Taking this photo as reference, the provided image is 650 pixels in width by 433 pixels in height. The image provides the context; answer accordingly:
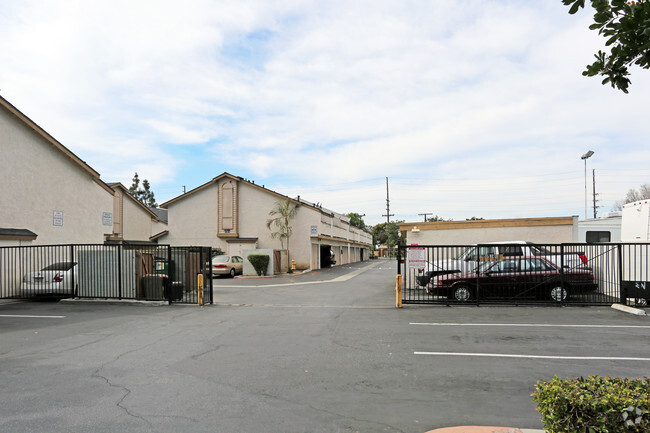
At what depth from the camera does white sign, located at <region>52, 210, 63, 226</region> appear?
62.6 feet

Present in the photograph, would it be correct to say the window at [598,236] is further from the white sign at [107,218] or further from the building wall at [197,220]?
the building wall at [197,220]

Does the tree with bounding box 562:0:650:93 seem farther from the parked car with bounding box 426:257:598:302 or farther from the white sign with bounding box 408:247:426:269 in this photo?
the parked car with bounding box 426:257:598:302

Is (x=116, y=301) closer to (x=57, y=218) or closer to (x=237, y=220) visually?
(x=57, y=218)

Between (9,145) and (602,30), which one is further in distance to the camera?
(9,145)

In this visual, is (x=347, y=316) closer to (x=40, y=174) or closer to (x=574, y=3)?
(x=574, y=3)

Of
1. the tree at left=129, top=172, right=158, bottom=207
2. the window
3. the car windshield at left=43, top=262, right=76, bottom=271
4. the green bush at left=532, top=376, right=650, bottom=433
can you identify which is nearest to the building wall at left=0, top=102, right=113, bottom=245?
the car windshield at left=43, top=262, right=76, bottom=271

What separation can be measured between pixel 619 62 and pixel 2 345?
34.8ft

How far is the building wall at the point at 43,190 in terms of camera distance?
55.8ft

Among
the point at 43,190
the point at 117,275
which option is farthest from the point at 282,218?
the point at 117,275

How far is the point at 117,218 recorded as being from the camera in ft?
113

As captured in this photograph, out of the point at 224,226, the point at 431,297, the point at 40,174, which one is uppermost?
the point at 40,174

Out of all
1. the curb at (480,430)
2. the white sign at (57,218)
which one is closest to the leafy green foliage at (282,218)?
A: the white sign at (57,218)

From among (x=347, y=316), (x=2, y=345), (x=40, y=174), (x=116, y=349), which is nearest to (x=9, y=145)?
(x=40, y=174)

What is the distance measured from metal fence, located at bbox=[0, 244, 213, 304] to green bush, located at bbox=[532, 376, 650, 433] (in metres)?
12.9
